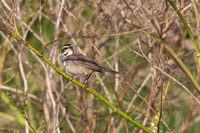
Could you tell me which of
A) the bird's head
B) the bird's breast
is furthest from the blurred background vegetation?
the bird's breast

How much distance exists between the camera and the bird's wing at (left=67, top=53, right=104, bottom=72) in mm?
3513

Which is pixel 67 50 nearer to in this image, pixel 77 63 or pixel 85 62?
pixel 77 63

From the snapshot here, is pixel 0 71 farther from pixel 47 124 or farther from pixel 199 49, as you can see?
pixel 199 49

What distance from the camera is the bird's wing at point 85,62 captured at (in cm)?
351

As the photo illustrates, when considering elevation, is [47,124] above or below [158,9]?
below

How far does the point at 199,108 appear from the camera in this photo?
5031mm

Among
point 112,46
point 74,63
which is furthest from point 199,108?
point 74,63

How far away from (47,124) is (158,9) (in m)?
2.46

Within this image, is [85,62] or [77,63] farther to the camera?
[77,63]

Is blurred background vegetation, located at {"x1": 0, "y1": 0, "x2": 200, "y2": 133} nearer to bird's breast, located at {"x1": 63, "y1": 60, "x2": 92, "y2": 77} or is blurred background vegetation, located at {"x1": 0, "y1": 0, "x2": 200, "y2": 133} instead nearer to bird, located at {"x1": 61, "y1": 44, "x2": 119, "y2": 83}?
bird, located at {"x1": 61, "y1": 44, "x2": 119, "y2": 83}

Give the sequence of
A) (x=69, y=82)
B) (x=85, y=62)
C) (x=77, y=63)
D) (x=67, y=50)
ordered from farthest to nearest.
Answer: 1. (x=69, y=82)
2. (x=67, y=50)
3. (x=77, y=63)
4. (x=85, y=62)

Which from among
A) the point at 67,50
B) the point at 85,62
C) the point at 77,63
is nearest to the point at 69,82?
the point at 67,50

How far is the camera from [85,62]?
375 centimetres

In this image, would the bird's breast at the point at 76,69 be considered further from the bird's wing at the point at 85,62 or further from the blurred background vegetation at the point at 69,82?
the blurred background vegetation at the point at 69,82
